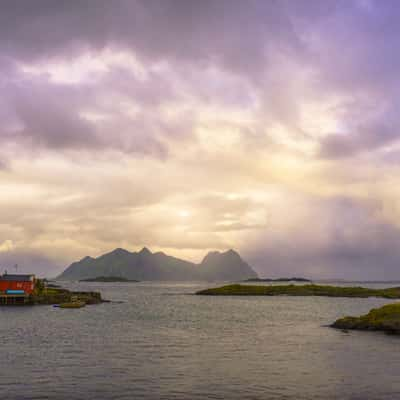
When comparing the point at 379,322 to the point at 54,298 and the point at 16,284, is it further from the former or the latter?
the point at 16,284

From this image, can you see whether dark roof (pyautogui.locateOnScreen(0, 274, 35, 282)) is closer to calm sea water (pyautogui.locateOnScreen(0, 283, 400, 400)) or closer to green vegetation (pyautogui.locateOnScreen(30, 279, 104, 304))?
green vegetation (pyautogui.locateOnScreen(30, 279, 104, 304))

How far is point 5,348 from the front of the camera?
5781cm

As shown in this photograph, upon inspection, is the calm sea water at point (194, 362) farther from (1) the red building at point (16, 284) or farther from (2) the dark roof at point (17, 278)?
(2) the dark roof at point (17, 278)

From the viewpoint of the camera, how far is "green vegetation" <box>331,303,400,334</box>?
7519 centimetres

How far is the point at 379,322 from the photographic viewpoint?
7706cm

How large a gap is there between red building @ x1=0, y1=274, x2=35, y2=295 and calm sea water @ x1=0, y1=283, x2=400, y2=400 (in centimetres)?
6160

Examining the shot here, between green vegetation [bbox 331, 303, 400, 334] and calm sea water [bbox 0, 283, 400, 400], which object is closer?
calm sea water [bbox 0, 283, 400, 400]

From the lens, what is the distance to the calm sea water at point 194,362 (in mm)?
37188

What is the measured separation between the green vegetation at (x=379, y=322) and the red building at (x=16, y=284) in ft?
311

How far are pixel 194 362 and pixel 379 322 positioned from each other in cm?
4050

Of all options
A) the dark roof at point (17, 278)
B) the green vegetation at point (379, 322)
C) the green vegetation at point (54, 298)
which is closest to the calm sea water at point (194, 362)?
the green vegetation at point (379, 322)

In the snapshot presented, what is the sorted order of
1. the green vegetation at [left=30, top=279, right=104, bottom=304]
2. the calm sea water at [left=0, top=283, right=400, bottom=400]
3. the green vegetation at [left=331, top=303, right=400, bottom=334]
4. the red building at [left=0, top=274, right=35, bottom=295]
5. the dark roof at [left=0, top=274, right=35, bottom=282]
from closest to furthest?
the calm sea water at [left=0, top=283, right=400, bottom=400]
the green vegetation at [left=331, top=303, right=400, bottom=334]
the green vegetation at [left=30, top=279, right=104, bottom=304]
the red building at [left=0, top=274, right=35, bottom=295]
the dark roof at [left=0, top=274, right=35, bottom=282]

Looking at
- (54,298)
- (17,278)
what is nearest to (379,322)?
(54,298)

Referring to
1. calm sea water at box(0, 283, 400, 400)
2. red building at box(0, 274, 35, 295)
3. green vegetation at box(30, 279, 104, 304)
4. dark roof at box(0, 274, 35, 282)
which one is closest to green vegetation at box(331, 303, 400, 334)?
calm sea water at box(0, 283, 400, 400)
